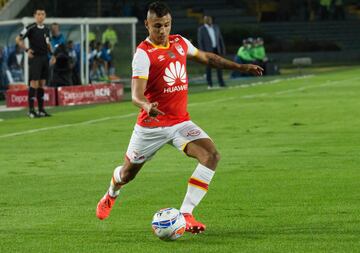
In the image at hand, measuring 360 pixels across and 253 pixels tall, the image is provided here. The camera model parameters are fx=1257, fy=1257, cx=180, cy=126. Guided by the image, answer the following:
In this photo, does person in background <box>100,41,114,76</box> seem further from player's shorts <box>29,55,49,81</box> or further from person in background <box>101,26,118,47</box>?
player's shorts <box>29,55,49,81</box>

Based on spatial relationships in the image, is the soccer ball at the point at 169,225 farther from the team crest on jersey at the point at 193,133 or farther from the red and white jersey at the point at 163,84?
the red and white jersey at the point at 163,84

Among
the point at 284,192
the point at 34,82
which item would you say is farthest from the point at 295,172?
the point at 34,82

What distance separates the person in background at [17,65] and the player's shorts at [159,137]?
1021 inches

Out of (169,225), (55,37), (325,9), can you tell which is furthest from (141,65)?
(325,9)

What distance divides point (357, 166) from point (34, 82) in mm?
12628

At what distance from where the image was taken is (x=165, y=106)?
11328 mm

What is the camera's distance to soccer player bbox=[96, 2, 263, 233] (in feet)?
36.2

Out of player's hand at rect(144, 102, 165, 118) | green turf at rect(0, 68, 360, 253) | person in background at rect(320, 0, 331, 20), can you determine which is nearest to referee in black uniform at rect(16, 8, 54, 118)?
green turf at rect(0, 68, 360, 253)

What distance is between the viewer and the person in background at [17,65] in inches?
1458

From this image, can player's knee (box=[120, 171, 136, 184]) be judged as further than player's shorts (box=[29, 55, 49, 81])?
No

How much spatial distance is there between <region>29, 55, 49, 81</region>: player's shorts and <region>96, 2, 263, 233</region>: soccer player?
1590 centimetres

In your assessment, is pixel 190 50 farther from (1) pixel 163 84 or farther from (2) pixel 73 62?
(2) pixel 73 62

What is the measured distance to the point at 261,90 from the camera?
126 feet

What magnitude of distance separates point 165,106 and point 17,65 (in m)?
26.3
